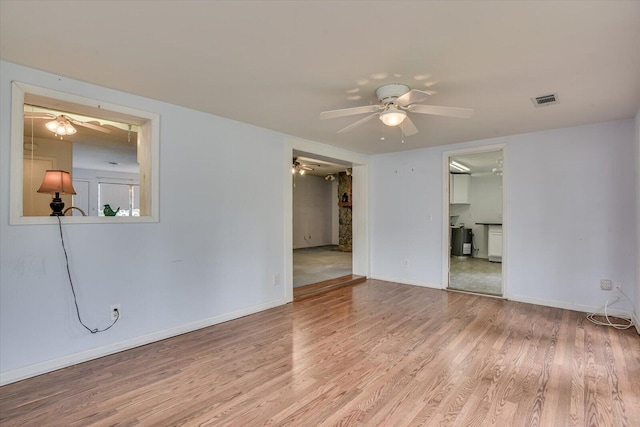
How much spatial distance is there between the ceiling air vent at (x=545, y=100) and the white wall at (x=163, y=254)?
289 centimetres

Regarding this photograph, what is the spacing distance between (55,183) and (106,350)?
4.90 feet

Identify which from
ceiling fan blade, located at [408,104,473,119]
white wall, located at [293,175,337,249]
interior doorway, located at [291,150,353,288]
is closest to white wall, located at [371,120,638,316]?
ceiling fan blade, located at [408,104,473,119]

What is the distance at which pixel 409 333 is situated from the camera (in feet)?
10.4

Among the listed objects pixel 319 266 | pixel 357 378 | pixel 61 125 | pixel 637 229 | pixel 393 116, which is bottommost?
pixel 357 378

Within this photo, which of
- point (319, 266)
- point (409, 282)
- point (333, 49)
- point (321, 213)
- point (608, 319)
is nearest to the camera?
point (333, 49)

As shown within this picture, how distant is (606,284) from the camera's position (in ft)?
12.2

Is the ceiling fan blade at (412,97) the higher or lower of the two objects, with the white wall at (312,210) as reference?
higher

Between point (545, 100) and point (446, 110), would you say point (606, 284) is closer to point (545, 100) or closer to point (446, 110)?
point (545, 100)

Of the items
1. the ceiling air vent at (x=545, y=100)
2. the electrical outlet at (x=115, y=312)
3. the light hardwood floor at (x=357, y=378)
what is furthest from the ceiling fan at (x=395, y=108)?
the electrical outlet at (x=115, y=312)

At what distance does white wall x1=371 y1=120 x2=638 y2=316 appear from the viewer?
12.0ft

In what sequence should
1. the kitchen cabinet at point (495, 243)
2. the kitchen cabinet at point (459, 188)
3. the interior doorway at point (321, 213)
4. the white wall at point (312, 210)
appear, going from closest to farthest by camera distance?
1. the kitchen cabinet at point (495, 243)
2. the kitchen cabinet at point (459, 188)
3. the interior doorway at point (321, 213)
4. the white wall at point (312, 210)

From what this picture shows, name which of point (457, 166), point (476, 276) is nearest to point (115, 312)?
point (476, 276)

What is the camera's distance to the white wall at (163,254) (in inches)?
91.6

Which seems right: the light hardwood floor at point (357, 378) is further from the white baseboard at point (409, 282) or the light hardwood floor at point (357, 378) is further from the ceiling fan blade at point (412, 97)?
the ceiling fan blade at point (412, 97)
